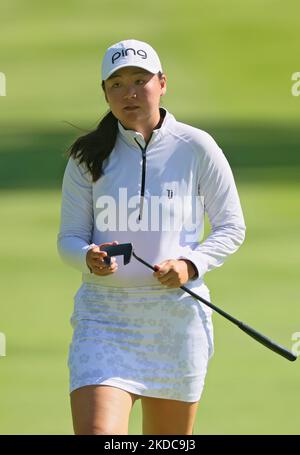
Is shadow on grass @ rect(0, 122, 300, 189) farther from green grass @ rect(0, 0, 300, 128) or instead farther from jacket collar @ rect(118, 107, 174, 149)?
jacket collar @ rect(118, 107, 174, 149)

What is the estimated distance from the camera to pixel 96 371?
3.70 m

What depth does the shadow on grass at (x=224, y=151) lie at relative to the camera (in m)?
7.14

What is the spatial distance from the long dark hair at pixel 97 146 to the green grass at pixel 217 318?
1324mm

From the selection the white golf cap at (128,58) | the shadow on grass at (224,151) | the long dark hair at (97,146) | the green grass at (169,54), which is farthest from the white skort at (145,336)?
the green grass at (169,54)

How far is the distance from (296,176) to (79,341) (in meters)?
3.51

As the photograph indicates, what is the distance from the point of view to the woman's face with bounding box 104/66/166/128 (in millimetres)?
3867

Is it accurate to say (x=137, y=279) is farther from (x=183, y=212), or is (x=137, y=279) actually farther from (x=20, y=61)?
(x=20, y=61)

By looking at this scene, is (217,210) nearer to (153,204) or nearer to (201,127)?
(153,204)

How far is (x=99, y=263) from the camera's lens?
12.1ft

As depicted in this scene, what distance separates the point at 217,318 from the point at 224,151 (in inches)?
63.4

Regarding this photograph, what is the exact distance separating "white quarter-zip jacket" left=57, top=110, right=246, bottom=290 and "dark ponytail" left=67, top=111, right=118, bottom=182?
18 millimetres

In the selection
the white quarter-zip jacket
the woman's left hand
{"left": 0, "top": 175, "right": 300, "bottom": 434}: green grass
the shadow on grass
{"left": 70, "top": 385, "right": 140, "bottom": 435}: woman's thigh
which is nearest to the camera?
{"left": 70, "top": 385, "right": 140, "bottom": 435}: woman's thigh
